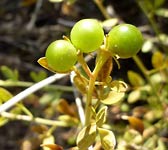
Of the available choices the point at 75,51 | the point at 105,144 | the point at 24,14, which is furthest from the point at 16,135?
the point at 75,51

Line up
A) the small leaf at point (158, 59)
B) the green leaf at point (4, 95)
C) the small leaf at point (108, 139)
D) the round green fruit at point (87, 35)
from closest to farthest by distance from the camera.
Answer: the round green fruit at point (87, 35) → the small leaf at point (108, 139) → the green leaf at point (4, 95) → the small leaf at point (158, 59)

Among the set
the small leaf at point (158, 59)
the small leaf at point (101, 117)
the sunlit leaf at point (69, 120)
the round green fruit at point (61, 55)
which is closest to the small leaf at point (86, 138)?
the small leaf at point (101, 117)

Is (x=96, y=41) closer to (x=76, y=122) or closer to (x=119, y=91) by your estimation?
(x=119, y=91)

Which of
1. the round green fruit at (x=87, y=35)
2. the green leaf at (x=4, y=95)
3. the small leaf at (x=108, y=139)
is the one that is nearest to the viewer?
the round green fruit at (x=87, y=35)

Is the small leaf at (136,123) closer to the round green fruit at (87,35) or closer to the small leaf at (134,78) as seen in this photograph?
the small leaf at (134,78)

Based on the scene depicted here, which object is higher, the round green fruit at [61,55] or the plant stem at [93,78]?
the round green fruit at [61,55]

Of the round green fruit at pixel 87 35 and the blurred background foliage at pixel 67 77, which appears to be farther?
the blurred background foliage at pixel 67 77

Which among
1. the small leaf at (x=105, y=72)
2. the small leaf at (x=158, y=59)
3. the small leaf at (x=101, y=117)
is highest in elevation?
the small leaf at (x=105, y=72)
